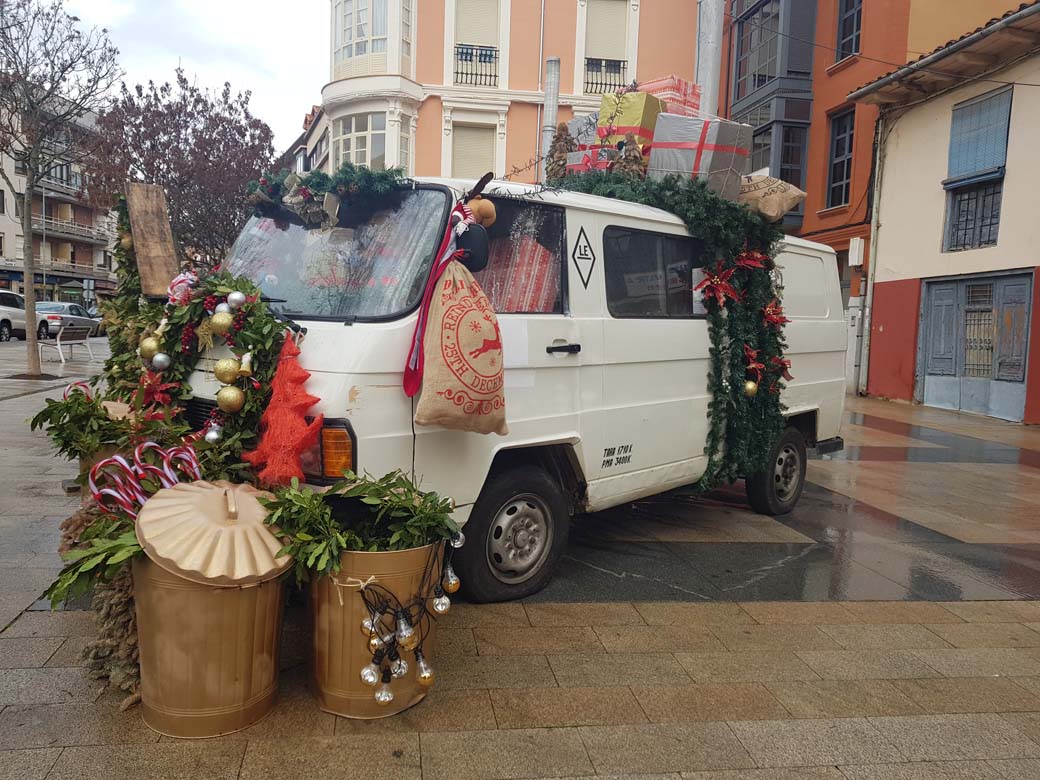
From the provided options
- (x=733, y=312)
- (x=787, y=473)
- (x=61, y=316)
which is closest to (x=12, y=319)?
(x=61, y=316)

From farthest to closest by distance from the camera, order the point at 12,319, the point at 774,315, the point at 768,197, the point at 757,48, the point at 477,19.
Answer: the point at 12,319 → the point at 477,19 → the point at 757,48 → the point at 774,315 → the point at 768,197

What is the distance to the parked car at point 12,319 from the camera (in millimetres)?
27797

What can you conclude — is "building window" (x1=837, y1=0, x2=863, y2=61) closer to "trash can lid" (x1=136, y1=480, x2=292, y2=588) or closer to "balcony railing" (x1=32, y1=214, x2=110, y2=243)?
"trash can lid" (x1=136, y1=480, x2=292, y2=588)

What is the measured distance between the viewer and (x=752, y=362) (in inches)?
230

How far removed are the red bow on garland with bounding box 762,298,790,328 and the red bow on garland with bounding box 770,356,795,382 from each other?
255 millimetres

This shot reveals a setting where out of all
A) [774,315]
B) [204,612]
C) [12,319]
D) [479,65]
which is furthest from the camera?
[12,319]

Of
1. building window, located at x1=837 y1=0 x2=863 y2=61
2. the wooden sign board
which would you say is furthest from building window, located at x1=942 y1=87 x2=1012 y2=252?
the wooden sign board

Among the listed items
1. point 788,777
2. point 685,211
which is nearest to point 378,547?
point 788,777

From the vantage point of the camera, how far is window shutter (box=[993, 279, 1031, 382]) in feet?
43.7

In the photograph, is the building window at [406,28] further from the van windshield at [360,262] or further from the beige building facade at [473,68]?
the van windshield at [360,262]

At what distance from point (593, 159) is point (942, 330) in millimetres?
11847

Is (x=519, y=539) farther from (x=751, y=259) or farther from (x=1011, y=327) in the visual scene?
(x=1011, y=327)

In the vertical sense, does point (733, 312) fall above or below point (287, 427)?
above

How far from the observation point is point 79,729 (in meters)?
2.99
